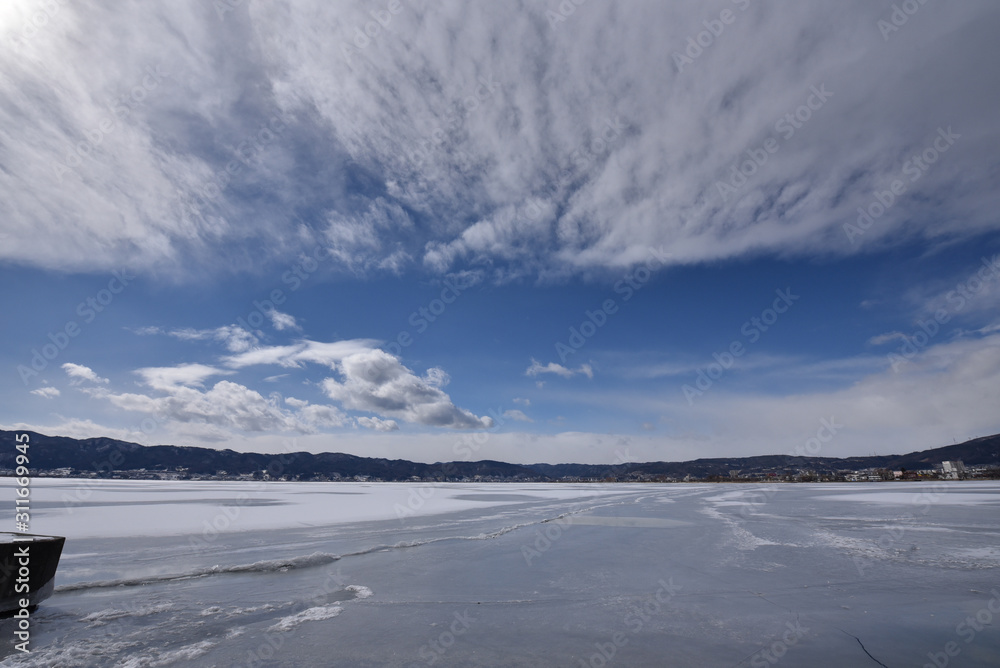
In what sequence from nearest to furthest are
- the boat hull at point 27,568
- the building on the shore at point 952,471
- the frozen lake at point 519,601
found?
the frozen lake at point 519,601 → the boat hull at point 27,568 → the building on the shore at point 952,471

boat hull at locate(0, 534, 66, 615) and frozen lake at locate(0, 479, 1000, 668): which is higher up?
boat hull at locate(0, 534, 66, 615)

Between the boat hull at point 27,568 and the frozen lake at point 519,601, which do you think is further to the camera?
the boat hull at point 27,568

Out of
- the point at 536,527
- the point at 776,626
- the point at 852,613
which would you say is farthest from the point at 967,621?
the point at 536,527

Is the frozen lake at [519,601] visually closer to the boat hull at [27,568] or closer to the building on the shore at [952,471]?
the boat hull at [27,568]

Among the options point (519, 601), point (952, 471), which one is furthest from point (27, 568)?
point (952, 471)

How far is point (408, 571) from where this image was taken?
1158 centimetres

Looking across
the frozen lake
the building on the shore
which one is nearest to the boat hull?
the frozen lake

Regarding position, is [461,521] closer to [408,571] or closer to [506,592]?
[408,571]

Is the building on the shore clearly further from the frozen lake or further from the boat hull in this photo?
the boat hull

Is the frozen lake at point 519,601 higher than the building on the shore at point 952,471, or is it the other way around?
the building on the shore at point 952,471

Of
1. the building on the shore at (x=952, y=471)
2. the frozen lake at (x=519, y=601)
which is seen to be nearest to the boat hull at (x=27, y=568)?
the frozen lake at (x=519, y=601)

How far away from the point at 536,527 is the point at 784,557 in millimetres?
10948

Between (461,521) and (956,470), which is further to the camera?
(956,470)

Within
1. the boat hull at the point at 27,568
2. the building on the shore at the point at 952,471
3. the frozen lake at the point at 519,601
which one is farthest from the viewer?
the building on the shore at the point at 952,471
